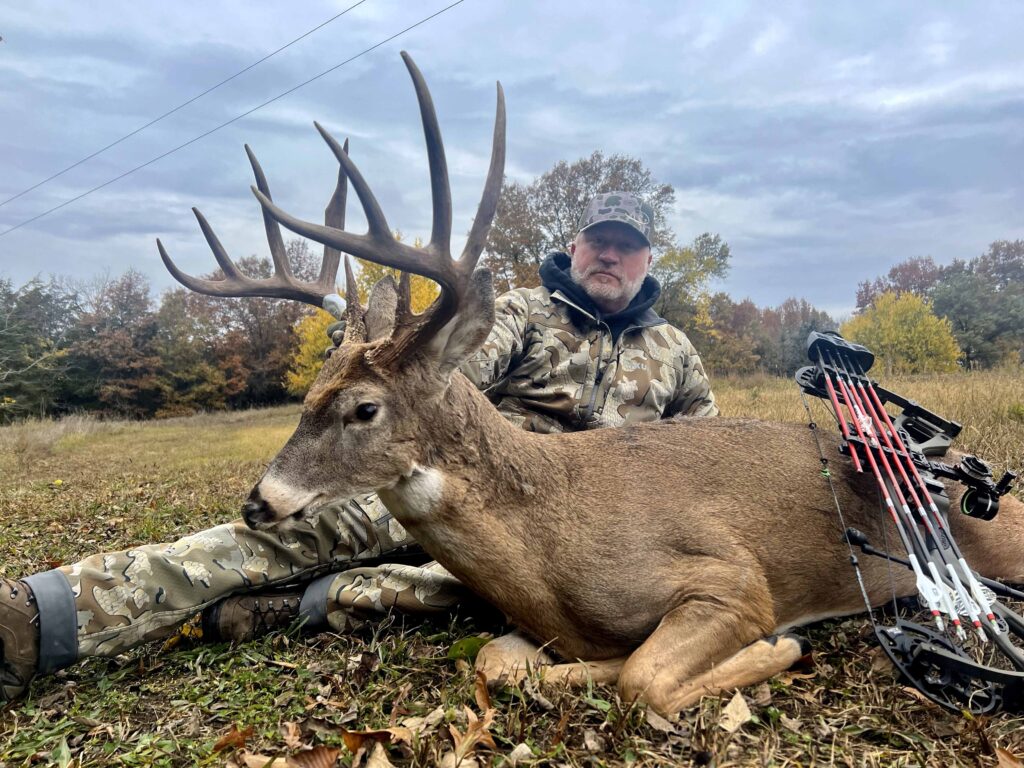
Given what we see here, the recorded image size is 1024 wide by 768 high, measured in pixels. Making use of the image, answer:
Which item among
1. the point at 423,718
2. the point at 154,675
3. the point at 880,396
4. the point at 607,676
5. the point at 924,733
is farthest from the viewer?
the point at 880,396

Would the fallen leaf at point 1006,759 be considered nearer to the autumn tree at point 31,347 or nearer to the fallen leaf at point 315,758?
the fallen leaf at point 315,758

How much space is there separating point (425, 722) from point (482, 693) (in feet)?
0.85

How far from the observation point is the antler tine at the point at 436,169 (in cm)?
252

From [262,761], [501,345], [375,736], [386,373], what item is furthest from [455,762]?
[501,345]

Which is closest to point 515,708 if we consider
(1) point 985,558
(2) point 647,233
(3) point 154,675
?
(3) point 154,675

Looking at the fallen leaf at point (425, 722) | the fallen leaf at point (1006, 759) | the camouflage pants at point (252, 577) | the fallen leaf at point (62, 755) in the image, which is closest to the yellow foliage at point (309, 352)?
the camouflage pants at point (252, 577)

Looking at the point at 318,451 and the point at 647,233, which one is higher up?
the point at 647,233

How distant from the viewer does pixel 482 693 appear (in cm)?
254

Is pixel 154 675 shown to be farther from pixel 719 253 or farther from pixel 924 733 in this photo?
pixel 719 253

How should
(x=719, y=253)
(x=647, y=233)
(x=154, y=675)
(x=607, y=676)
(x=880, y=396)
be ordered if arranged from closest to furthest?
1. (x=607, y=676)
2. (x=154, y=675)
3. (x=880, y=396)
4. (x=647, y=233)
5. (x=719, y=253)

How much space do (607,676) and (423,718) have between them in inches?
29.4

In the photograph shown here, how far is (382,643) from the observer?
3154 mm

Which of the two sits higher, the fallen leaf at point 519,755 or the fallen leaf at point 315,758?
the fallen leaf at point 519,755

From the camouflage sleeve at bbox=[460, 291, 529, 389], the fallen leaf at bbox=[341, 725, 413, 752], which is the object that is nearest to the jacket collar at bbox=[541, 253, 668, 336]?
Result: the camouflage sleeve at bbox=[460, 291, 529, 389]
